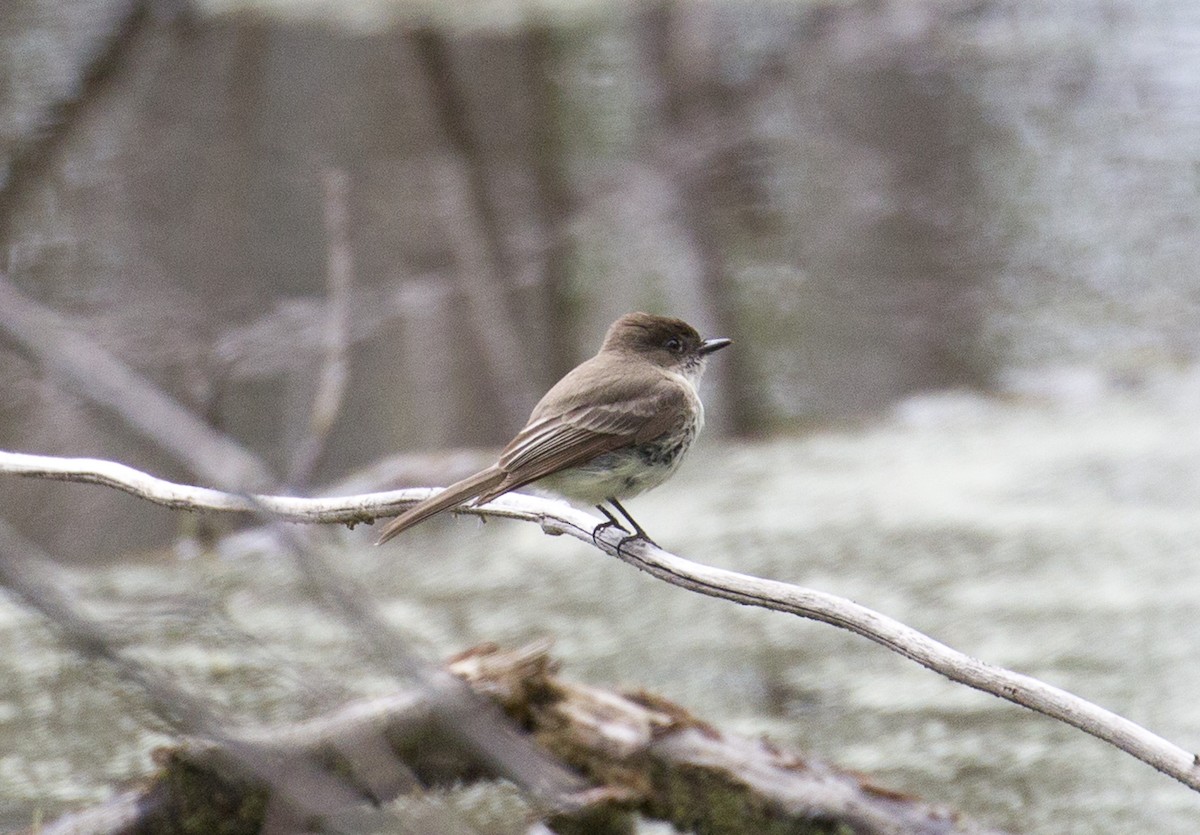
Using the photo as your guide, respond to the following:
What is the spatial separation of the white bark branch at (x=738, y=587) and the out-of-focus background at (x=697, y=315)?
132 cm

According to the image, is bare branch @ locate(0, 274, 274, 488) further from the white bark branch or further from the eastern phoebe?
the eastern phoebe

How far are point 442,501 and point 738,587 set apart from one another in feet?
1.75

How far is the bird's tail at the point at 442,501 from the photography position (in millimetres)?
2586

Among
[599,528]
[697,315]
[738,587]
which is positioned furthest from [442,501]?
[697,315]

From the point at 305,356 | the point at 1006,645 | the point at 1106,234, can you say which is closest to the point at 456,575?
the point at 305,356

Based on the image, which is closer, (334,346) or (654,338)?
(654,338)

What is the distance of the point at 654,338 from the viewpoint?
3684 millimetres

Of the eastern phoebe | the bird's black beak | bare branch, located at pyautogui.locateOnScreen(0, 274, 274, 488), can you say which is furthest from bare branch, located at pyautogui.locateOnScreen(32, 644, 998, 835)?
bare branch, located at pyautogui.locateOnScreen(0, 274, 274, 488)

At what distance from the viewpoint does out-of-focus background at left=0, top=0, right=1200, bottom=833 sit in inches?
193

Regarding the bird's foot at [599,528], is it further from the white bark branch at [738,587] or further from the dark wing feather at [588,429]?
the dark wing feather at [588,429]

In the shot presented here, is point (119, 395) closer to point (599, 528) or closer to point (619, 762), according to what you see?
point (599, 528)

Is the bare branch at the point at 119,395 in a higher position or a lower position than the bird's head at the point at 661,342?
lower

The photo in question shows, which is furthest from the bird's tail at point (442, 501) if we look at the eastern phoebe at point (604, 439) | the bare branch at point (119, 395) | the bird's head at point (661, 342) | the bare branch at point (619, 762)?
the bare branch at point (119, 395)

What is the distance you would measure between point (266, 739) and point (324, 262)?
16.1ft
